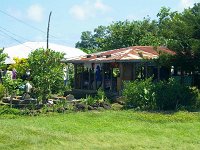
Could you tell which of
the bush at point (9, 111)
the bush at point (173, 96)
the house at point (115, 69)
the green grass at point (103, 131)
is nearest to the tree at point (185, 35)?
the bush at point (173, 96)

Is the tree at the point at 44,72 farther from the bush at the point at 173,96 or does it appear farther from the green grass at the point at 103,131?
the bush at the point at 173,96

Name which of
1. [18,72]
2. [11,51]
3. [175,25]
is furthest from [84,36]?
[175,25]

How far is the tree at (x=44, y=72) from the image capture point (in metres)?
16.9

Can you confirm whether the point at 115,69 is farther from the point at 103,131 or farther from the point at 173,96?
the point at 103,131

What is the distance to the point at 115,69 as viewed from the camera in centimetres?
2412

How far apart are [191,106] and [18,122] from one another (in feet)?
23.2

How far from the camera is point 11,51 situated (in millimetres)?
33438

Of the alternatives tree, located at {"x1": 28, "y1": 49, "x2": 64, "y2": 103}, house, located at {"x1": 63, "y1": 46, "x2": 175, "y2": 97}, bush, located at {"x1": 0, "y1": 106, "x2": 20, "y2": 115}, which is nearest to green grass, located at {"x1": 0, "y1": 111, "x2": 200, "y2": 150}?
bush, located at {"x1": 0, "y1": 106, "x2": 20, "y2": 115}

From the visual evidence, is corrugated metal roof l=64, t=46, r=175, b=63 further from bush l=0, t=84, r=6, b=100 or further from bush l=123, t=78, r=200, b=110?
bush l=0, t=84, r=6, b=100

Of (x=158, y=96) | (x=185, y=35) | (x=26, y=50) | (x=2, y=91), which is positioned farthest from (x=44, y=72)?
(x=26, y=50)

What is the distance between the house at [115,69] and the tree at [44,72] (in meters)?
3.84

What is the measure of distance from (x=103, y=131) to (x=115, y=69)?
1266 centimetres

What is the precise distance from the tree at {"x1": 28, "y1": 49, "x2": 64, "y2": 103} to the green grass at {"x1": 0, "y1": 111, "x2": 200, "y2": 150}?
2425 millimetres

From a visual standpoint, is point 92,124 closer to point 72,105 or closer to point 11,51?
point 72,105
